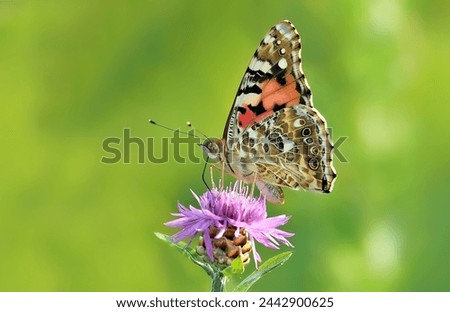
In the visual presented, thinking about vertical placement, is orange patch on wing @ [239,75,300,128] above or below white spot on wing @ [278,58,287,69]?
below

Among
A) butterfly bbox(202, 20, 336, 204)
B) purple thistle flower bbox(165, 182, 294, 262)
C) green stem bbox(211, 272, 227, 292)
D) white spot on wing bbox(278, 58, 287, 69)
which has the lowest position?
green stem bbox(211, 272, 227, 292)

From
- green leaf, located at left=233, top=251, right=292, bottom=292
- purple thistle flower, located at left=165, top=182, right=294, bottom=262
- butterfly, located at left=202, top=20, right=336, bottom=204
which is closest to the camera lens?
green leaf, located at left=233, top=251, right=292, bottom=292

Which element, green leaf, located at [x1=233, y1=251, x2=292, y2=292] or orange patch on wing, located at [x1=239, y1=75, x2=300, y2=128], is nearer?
green leaf, located at [x1=233, y1=251, x2=292, y2=292]

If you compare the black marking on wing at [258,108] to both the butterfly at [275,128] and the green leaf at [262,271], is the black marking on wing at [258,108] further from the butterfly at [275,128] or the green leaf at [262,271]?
the green leaf at [262,271]

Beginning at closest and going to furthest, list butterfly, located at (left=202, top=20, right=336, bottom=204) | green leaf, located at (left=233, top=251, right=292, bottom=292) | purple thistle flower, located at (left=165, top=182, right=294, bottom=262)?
green leaf, located at (left=233, top=251, right=292, bottom=292) < purple thistle flower, located at (left=165, top=182, right=294, bottom=262) < butterfly, located at (left=202, top=20, right=336, bottom=204)

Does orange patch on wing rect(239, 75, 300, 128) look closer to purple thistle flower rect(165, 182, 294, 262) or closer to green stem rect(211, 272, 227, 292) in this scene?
purple thistle flower rect(165, 182, 294, 262)

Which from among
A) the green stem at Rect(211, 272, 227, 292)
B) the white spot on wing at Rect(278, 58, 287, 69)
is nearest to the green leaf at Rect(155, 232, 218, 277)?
the green stem at Rect(211, 272, 227, 292)

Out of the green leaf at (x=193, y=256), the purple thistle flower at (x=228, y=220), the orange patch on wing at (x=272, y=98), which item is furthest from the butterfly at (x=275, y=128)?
the green leaf at (x=193, y=256)
